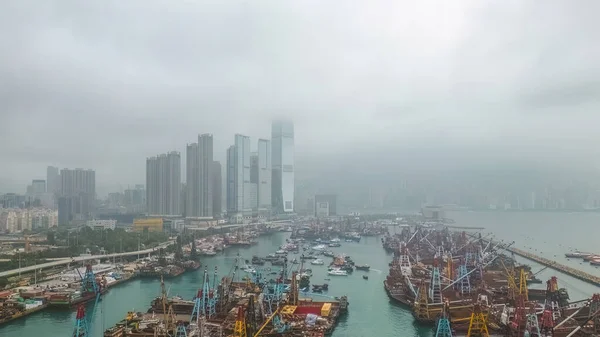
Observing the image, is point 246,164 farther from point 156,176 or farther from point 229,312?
point 229,312

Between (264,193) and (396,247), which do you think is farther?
(264,193)

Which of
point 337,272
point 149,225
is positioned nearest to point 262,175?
point 149,225

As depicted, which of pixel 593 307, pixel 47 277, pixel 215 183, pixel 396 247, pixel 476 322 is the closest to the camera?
pixel 476 322

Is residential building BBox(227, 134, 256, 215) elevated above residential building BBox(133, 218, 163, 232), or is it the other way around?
residential building BBox(227, 134, 256, 215)

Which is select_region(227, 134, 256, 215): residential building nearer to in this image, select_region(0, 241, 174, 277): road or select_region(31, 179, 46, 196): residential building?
select_region(31, 179, 46, 196): residential building

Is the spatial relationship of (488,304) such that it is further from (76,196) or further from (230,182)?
(230,182)

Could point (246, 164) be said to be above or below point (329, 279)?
above

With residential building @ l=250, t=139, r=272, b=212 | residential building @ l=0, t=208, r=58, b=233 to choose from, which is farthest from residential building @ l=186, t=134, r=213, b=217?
residential building @ l=250, t=139, r=272, b=212

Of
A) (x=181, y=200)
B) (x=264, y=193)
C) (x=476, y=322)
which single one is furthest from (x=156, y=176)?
(x=476, y=322)
